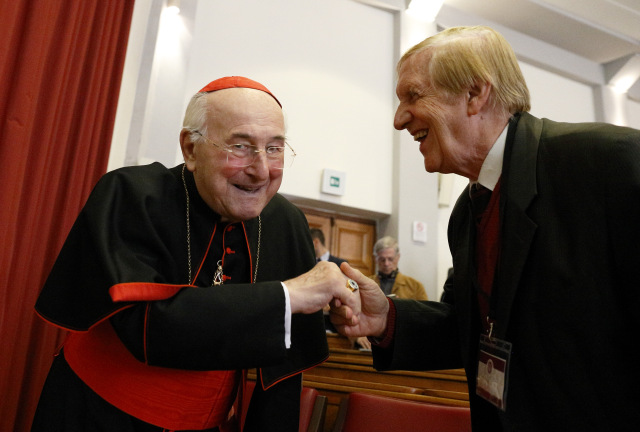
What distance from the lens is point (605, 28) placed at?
8297mm

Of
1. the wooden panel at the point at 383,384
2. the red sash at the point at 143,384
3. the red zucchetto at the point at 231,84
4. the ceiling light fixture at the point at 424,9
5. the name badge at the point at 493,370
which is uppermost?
the ceiling light fixture at the point at 424,9

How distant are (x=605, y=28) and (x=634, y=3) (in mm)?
531

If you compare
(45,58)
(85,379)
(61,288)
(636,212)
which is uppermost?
(45,58)

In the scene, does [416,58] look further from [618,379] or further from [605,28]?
[605,28]

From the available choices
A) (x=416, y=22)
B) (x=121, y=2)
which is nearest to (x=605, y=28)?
(x=416, y=22)

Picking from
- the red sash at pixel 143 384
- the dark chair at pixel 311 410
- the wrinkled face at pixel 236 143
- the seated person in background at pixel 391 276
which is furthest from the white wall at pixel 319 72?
the red sash at pixel 143 384

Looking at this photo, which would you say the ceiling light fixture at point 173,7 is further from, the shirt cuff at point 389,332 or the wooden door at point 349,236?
the shirt cuff at point 389,332

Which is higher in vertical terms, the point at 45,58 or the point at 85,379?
the point at 45,58

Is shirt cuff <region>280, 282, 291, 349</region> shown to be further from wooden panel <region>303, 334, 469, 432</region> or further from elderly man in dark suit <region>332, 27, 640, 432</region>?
wooden panel <region>303, 334, 469, 432</region>

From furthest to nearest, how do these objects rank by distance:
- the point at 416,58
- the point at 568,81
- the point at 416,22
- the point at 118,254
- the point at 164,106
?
the point at 568,81
the point at 416,22
the point at 164,106
the point at 416,58
the point at 118,254

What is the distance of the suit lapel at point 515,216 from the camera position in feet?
4.08

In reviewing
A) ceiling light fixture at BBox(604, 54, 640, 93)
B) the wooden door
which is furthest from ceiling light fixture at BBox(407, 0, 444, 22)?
ceiling light fixture at BBox(604, 54, 640, 93)

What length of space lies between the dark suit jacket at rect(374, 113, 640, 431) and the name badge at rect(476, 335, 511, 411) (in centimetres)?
2

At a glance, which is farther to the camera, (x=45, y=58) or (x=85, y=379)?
(x=45, y=58)
